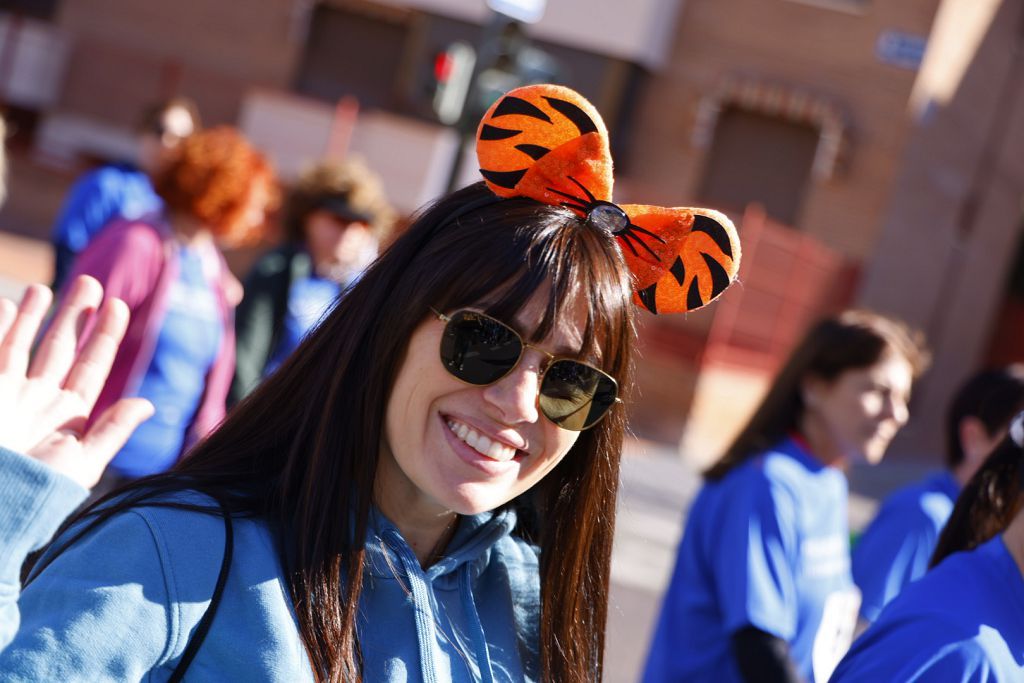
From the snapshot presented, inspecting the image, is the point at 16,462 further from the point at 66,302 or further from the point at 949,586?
the point at 949,586

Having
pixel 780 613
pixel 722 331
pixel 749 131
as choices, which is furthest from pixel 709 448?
pixel 780 613

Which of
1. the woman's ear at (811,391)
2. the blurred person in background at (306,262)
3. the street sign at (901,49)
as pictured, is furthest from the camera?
the street sign at (901,49)

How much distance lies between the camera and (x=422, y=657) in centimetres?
175

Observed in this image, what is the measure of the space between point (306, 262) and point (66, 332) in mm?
3283

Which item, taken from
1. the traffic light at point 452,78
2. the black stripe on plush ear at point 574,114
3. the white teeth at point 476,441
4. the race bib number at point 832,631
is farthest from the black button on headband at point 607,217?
the traffic light at point 452,78

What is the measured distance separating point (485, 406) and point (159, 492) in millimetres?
472

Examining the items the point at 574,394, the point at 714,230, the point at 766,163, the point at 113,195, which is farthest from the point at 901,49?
the point at 574,394

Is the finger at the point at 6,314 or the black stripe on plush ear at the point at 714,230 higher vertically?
the black stripe on plush ear at the point at 714,230

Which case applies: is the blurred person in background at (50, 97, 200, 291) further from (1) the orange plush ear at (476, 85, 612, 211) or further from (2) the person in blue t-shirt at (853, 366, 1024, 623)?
(1) the orange plush ear at (476, 85, 612, 211)

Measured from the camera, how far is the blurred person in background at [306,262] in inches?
187

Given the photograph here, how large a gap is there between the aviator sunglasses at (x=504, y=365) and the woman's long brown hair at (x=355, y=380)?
0.11 feet

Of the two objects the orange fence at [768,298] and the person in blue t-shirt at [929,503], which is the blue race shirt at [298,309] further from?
the orange fence at [768,298]

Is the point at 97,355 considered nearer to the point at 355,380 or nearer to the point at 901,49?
the point at 355,380

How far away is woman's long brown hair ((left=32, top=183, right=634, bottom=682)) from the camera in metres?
1.67
